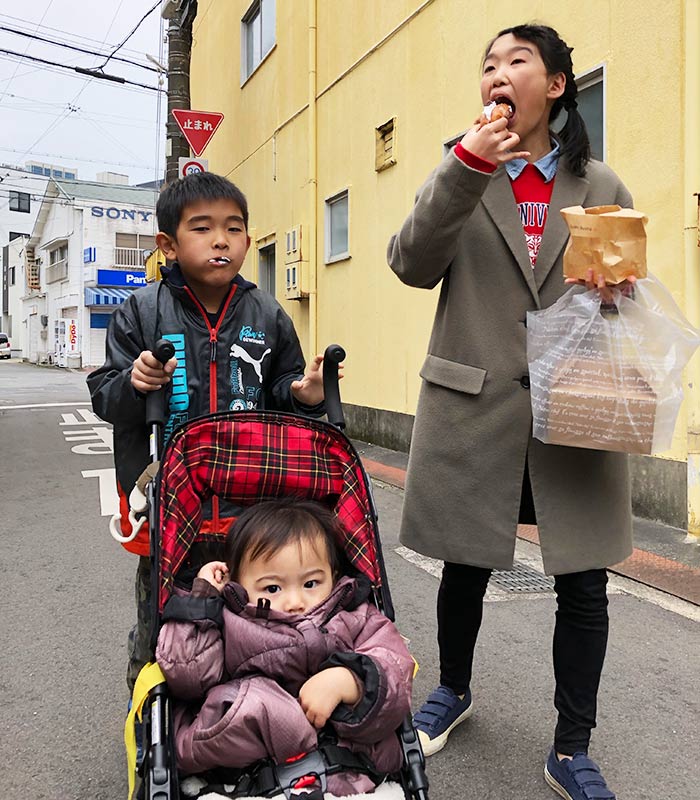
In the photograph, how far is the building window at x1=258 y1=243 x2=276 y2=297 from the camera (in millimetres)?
11516

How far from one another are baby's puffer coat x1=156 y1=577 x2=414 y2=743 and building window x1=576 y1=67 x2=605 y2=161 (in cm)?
444

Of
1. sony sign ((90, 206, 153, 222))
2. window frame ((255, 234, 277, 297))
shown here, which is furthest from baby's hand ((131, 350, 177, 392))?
sony sign ((90, 206, 153, 222))

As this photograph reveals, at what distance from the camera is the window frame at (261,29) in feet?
35.7

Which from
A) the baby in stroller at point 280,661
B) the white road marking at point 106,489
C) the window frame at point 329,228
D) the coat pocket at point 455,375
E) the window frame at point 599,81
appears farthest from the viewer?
the window frame at point 329,228

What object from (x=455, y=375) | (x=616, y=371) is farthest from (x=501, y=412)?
(x=616, y=371)

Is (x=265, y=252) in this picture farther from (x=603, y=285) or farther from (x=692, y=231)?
(x=603, y=285)

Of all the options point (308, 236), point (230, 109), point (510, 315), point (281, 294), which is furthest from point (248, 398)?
point (230, 109)

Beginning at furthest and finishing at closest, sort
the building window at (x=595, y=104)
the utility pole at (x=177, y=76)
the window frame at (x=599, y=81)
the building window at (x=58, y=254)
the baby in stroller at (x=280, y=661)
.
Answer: the building window at (x=58, y=254) → the utility pole at (x=177, y=76) → the building window at (x=595, y=104) → the window frame at (x=599, y=81) → the baby in stroller at (x=280, y=661)

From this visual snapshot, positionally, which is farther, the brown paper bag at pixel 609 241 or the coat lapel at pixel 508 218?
the coat lapel at pixel 508 218

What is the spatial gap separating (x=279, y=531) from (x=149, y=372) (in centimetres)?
52

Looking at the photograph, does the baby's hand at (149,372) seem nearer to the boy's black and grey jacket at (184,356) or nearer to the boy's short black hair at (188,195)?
the boy's black and grey jacket at (184,356)

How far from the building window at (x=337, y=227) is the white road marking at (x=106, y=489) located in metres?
3.71

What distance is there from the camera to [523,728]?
2.53 m

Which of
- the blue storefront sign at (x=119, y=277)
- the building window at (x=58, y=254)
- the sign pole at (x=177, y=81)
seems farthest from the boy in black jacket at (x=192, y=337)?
the building window at (x=58, y=254)
